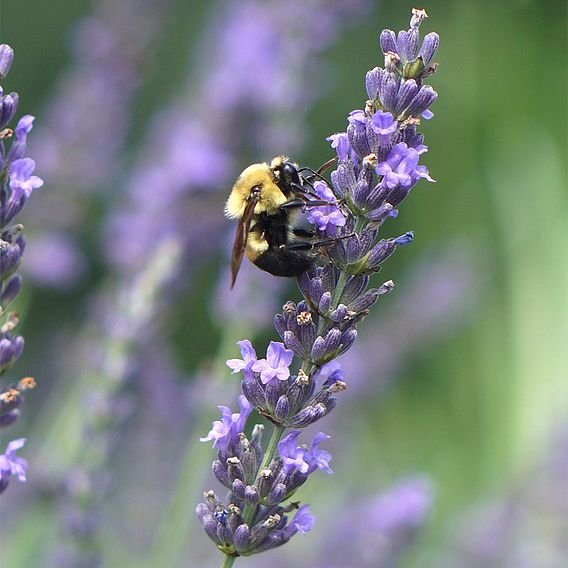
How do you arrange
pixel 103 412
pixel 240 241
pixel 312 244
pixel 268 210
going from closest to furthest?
pixel 312 244
pixel 240 241
pixel 268 210
pixel 103 412

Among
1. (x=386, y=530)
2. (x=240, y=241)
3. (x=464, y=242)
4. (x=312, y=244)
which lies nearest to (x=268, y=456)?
(x=312, y=244)

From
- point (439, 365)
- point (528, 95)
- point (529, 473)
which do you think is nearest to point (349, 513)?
point (529, 473)

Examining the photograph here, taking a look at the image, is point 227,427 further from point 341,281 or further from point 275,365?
point 341,281

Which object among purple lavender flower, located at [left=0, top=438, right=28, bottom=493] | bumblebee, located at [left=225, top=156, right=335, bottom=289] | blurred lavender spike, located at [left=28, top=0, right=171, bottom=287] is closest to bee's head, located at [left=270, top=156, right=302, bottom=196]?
bumblebee, located at [left=225, top=156, right=335, bottom=289]

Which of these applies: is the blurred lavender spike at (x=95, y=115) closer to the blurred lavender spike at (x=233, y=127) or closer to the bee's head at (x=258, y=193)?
the blurred lavender spike at (x=233, y=127)

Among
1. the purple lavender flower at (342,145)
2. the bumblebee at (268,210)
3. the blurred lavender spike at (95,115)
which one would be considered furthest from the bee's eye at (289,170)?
the blurred lavender spike at (95,115)

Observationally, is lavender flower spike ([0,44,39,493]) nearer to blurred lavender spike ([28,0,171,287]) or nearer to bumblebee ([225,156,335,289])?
bumblebee ([225,156,335,289])
